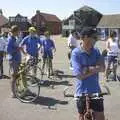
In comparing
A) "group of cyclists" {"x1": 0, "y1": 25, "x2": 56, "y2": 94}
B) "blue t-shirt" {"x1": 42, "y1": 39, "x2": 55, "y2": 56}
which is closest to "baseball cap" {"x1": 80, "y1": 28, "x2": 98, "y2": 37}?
"group of cyclists" {"x1": 0, "y1": 25, "x2": 56, "y2": 94}

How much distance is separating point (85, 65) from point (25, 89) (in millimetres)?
5829

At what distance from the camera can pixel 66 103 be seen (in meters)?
11.3

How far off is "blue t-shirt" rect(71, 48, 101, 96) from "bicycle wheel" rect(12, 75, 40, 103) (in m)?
5.49

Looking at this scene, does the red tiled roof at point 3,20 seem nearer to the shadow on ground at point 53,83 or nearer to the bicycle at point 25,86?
the shadow on ground at point 53,83

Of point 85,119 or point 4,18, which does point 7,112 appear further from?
point 4,18

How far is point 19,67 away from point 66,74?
595 cm

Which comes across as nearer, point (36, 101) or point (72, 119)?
point (72, 119)

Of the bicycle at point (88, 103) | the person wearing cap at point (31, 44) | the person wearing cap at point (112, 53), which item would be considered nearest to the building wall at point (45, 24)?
the person wearing cap at point (112, 53)

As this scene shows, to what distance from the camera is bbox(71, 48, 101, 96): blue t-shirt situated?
234 inches

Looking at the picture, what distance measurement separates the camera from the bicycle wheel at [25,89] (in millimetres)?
11477

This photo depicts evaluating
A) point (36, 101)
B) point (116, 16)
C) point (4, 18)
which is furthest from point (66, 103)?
point (4, 18)

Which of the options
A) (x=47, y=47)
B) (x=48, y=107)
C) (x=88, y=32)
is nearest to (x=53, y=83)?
(x=47, y=47)

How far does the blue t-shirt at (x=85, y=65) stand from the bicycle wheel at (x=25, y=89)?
5.49m

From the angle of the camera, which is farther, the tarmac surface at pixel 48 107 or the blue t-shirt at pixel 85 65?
the tarmac surface at pixel 48 107
